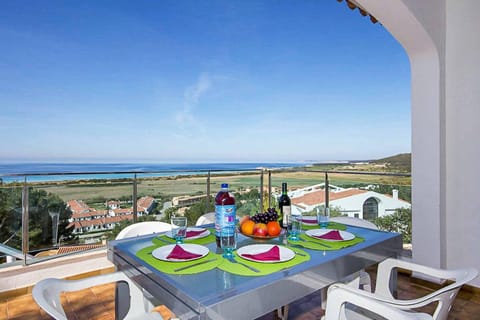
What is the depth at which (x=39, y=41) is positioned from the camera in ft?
20.3

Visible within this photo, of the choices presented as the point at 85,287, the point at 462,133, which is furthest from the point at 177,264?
the point at 462,133

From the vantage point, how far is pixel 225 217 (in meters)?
1.20

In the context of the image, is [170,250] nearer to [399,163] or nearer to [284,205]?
[284,205]

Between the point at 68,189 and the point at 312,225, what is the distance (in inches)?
95.9

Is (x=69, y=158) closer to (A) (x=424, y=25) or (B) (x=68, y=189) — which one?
(B) (x=68, y=189)

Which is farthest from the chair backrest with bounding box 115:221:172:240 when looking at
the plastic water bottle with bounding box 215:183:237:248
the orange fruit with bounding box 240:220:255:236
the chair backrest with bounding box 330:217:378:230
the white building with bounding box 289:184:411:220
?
the white building with bounding box 289:184:411:220

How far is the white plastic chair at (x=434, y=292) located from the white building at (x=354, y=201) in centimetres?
144

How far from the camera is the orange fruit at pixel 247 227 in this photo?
143 cm

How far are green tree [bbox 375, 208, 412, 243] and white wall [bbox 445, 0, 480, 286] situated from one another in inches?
14.1

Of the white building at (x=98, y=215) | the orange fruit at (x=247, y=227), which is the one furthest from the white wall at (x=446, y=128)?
the white building at (x=98, y=215)

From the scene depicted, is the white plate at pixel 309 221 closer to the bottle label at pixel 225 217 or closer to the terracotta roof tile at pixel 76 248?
the bottle label at pixel 225 217

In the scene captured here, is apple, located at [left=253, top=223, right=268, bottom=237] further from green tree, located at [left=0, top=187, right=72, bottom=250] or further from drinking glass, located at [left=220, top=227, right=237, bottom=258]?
green tree, located at [left=0, top=187, right=72, bottom=250]

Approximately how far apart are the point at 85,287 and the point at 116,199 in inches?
83.0

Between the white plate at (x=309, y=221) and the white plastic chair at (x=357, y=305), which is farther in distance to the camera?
the white plate at (x=309, y=221)
